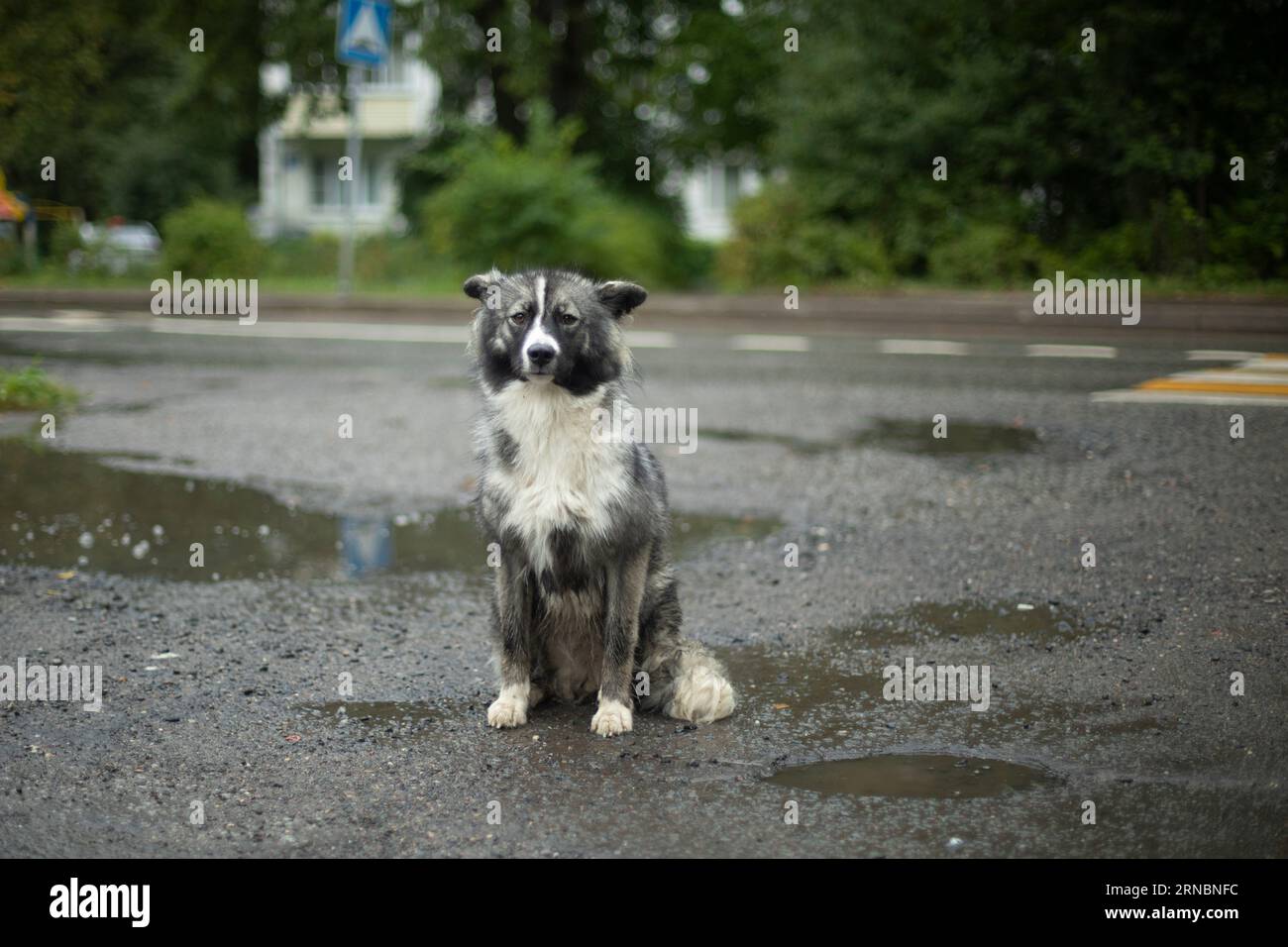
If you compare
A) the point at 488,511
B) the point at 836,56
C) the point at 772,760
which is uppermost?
the point at 836,56

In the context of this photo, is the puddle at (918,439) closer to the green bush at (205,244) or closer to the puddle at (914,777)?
the puddle at (914,777)

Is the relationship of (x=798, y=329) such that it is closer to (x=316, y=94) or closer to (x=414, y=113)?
(x=316, y=94)

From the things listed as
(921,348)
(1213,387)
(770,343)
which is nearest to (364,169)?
(770,343)

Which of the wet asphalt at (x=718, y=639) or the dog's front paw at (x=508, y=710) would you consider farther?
the dog's front paw at (x=508, y=710)

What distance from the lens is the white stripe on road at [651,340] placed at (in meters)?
16.4

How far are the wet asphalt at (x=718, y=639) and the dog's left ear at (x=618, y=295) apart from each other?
154cm

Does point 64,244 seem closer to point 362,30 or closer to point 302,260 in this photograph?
point 302,260

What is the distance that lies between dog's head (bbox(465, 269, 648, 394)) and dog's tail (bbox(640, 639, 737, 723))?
1.08 m

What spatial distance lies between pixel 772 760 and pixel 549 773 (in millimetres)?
755

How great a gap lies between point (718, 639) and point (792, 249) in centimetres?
1641

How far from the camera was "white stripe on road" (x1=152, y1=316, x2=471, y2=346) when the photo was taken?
17344mm

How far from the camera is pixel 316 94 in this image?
28.3 meters

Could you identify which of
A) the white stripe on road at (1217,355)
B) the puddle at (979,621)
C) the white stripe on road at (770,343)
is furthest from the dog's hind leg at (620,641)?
the white stripe on road at (770,343)
